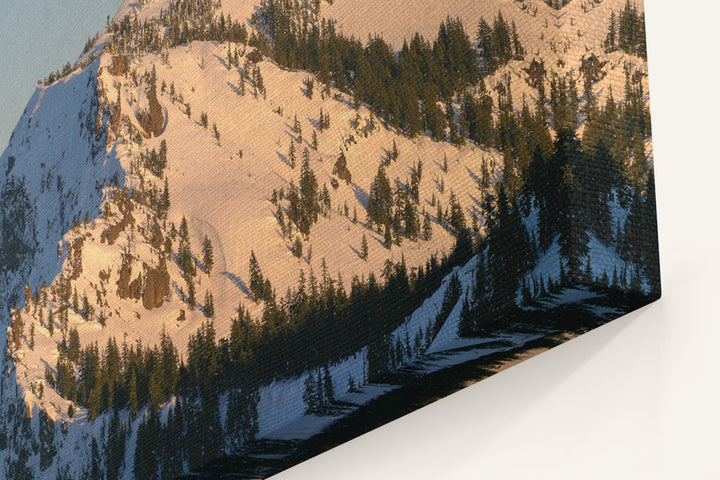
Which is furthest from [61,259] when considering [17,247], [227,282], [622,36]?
[622,36]

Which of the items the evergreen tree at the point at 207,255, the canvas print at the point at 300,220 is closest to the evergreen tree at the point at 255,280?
the canvas print at the point at 300,220

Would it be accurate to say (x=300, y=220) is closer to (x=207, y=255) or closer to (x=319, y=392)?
(x=207, y=255)

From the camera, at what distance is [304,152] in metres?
2.63

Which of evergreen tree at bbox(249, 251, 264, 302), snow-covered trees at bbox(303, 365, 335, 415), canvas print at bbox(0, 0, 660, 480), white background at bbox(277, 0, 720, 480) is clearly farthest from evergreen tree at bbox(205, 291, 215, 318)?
white background at bbox(277, 0, 720, 480)

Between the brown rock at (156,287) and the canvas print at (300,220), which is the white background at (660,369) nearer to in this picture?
the canvas print at (300,220)

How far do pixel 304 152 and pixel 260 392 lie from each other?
2.08 ft

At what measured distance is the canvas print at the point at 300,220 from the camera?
85.0 inches

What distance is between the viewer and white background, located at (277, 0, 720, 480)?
208 centimetres

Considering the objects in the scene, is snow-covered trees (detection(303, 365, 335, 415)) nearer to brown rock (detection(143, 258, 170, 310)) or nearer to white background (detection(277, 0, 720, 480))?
white background (detection(277, 0, 720, 480))

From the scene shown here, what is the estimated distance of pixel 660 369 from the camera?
6.96 feet

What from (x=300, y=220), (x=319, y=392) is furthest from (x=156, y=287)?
(x=319, y=392)

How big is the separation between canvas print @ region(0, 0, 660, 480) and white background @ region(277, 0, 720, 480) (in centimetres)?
7

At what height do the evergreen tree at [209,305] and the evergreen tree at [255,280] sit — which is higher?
the evergreen tree at [255,280]

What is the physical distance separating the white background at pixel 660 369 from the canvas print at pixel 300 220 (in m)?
0.07
